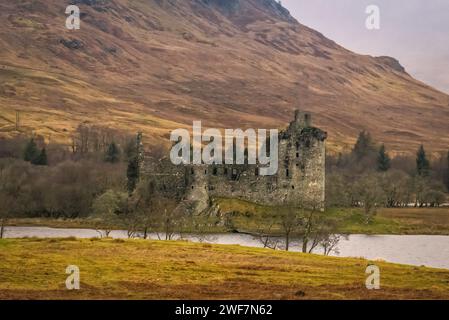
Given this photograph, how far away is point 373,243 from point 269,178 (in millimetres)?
18641

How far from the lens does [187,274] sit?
121 feet

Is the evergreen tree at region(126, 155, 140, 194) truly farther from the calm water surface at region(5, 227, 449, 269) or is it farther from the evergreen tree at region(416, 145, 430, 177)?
the evergreen tree at region(416, 145, 430, 177)

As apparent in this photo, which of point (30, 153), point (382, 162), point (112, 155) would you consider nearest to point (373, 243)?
point (112, 155)

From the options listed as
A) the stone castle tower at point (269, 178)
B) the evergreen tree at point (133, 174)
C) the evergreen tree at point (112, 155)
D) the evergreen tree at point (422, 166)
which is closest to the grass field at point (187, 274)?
the stone castle tower at point (269, 178)

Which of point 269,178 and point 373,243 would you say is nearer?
Answer: point 373,243

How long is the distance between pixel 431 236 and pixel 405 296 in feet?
216

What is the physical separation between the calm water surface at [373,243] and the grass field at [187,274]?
71.4ft

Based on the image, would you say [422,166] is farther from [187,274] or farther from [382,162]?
[187,274]

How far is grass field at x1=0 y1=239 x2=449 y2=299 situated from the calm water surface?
21.8 m

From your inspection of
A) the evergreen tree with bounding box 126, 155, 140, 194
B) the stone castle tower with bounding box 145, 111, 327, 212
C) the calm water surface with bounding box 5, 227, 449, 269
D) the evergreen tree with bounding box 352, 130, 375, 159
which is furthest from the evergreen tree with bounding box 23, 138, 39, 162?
the evergreen tree with bounding box 352, 130, 375, 159

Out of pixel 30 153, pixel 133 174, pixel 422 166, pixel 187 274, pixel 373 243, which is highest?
pixel 30 153
